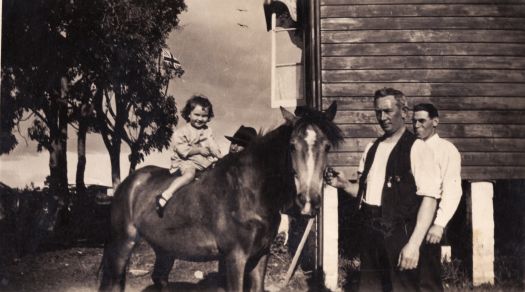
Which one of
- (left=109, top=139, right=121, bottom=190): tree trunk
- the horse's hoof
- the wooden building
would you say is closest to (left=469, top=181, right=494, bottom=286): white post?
the wooden building

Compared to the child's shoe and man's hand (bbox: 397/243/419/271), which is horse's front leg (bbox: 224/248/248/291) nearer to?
the child's shoe

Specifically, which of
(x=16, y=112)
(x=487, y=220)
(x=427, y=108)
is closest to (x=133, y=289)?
(x=16, y=112)

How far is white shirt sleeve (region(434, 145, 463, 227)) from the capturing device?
129 inches

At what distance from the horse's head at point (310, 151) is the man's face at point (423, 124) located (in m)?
0.98

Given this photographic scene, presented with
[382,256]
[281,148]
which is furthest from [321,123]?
[382,256]

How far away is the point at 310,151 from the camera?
319 cm

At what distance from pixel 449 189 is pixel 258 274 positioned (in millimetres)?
1743

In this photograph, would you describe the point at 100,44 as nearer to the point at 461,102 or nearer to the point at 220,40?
the point at 220,40

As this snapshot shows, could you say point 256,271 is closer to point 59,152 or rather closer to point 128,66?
point 59,152

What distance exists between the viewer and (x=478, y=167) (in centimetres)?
703

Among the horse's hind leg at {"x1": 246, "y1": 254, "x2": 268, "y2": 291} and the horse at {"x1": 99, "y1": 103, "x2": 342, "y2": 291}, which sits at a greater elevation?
the horse at {"x1": 99, "y1": 103, "x2": 342, "y2": 291}

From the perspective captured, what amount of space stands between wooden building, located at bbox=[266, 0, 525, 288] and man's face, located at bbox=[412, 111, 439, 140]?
3.01 metres

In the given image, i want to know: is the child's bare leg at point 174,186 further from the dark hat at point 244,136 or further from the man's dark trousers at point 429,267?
Answer: the man's dark trousers at point 429,267

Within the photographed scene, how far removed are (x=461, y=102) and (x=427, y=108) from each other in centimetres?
351
